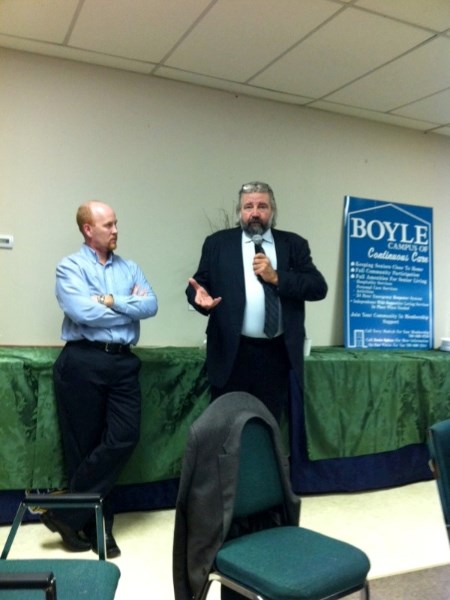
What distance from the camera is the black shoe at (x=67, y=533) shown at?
2.34 meters

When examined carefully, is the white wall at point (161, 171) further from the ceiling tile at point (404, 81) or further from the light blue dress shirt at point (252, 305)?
the light blue dress shirt at point (252, 305)

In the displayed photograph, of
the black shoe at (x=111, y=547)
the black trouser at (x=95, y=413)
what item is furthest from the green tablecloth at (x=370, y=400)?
the black shoe at (x=111, y=547)

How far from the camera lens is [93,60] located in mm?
3037

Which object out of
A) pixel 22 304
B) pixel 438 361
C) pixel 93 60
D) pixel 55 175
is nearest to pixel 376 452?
pixel 438 361

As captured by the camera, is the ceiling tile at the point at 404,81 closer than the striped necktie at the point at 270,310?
No

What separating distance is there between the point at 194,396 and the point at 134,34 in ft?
5.88

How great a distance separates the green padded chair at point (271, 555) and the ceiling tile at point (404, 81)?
2.21 meters

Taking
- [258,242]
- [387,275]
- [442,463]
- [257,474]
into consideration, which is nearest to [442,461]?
[442,463]

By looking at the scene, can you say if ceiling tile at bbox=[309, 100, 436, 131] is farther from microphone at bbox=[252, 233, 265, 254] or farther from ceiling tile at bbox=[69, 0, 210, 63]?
microphone at bbox=[252, 233, 265, 254]

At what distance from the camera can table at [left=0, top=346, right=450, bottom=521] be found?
2469 millimetres

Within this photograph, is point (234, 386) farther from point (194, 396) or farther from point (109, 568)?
point (109, 568)

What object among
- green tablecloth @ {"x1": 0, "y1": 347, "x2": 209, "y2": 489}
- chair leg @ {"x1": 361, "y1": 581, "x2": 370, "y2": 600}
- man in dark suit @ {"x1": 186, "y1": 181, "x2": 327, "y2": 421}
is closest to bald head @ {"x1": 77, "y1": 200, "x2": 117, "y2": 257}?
man in dark suit @ {"x1": 186, "y1": 181, "x2": 327, "y2": 421}

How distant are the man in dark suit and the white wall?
867mm

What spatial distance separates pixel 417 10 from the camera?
2.42m
